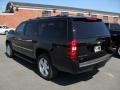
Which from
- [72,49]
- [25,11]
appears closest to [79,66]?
[72,49]

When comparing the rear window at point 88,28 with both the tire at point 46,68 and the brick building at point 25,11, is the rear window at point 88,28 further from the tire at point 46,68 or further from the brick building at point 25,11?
the brick building at point 25,11

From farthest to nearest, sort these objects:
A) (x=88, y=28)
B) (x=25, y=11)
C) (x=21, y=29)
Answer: (x=25, y=11)
(x=21, y=29)
(x=88, y=28)

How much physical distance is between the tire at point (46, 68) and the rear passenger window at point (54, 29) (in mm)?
708

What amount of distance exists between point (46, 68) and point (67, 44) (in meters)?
1.50

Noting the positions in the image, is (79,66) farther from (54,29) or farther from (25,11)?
(25,11)

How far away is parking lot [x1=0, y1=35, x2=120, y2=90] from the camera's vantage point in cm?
573

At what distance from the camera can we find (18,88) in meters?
5.62

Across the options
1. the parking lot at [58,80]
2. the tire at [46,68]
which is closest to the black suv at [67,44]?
the tire at [46,68]

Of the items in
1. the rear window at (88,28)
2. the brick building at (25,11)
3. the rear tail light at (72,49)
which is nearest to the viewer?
the rear tail light at (72,49)

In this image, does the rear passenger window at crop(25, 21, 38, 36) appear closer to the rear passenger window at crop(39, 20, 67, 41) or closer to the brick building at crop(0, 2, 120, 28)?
the rear passenger window at crop(39, 20, 67, 41)

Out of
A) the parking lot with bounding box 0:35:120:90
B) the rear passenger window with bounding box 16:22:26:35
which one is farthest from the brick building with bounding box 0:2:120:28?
the parking lot with bounding box 0:35:120:90

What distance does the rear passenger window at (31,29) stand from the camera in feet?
23.1

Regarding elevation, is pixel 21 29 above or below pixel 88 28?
below

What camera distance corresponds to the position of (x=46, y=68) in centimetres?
646
